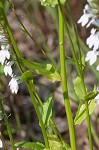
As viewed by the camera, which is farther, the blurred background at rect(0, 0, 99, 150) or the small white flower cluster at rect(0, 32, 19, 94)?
the blurred background at rect(0, 0, 99, 150)

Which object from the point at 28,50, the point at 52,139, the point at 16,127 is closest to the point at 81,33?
the point at 28,50

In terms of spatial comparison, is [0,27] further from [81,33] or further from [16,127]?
[81,33]

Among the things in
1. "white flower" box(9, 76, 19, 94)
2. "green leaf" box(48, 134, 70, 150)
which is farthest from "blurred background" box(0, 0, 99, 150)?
"white flower" box(9, 76, 19, 94)

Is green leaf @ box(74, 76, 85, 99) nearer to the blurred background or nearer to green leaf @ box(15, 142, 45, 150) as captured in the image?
green leaf @ box(15, 142, 45, 150)

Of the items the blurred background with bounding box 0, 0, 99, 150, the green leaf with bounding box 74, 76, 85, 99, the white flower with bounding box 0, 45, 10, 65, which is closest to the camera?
the white flower with bounding box 0, 45, 10, 65

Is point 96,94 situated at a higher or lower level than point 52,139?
higher

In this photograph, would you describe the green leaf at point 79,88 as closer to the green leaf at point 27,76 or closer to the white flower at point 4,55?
the green leaf at point 27,76

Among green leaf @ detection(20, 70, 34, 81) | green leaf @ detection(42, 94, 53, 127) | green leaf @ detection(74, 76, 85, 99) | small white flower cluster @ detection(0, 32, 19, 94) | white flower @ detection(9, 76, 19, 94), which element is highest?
small white flower cluster @ detection(0, 32, 19, 94)

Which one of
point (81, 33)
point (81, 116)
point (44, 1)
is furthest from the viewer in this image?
point (81, 33)

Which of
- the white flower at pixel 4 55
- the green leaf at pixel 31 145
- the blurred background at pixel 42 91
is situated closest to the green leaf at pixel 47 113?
the green leaf at pixel 31 145

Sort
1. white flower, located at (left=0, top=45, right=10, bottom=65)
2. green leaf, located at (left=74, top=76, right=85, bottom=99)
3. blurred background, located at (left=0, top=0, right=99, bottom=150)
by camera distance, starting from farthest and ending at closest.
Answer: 1. blurred background, located at (left=0, top=0, right=99, bottom=150)
2. green leaf, located at (left=74, top=76, right=85, bottom=99)
3. white flower, located at (left=0, top=45, right=10, bottom=65)

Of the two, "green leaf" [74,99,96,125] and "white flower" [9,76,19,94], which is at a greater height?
"white flower" [9,76,19,94]
